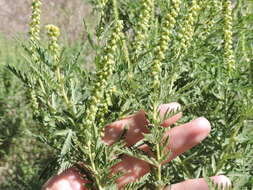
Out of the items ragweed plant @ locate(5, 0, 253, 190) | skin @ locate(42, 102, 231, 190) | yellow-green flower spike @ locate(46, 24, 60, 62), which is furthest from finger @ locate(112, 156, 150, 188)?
yellow-green flower spike @ locate(46, 24, 60, 62)

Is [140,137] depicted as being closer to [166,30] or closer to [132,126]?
[132,126]

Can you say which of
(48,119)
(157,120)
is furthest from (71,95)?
(157,120)

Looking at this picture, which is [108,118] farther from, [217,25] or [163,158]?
[217,25]

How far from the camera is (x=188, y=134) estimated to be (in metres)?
1.59

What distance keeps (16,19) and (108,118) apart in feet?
15.7

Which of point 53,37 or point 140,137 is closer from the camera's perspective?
point 53,37

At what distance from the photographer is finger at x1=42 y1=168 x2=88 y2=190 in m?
1.62

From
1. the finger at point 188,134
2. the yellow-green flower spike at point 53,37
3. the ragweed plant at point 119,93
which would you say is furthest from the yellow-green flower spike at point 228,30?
the yellow-green flower spike at point 53,37

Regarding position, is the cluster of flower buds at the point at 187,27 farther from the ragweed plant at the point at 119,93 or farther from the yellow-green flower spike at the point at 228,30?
the yellow-green flower spike at the point at 228,30

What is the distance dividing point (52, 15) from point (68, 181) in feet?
14.9

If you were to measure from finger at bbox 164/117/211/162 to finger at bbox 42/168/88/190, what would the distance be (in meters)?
0.41

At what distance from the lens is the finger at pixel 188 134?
1560 mm

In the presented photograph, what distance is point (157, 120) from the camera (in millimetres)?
1394

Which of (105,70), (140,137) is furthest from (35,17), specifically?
(140,137)
